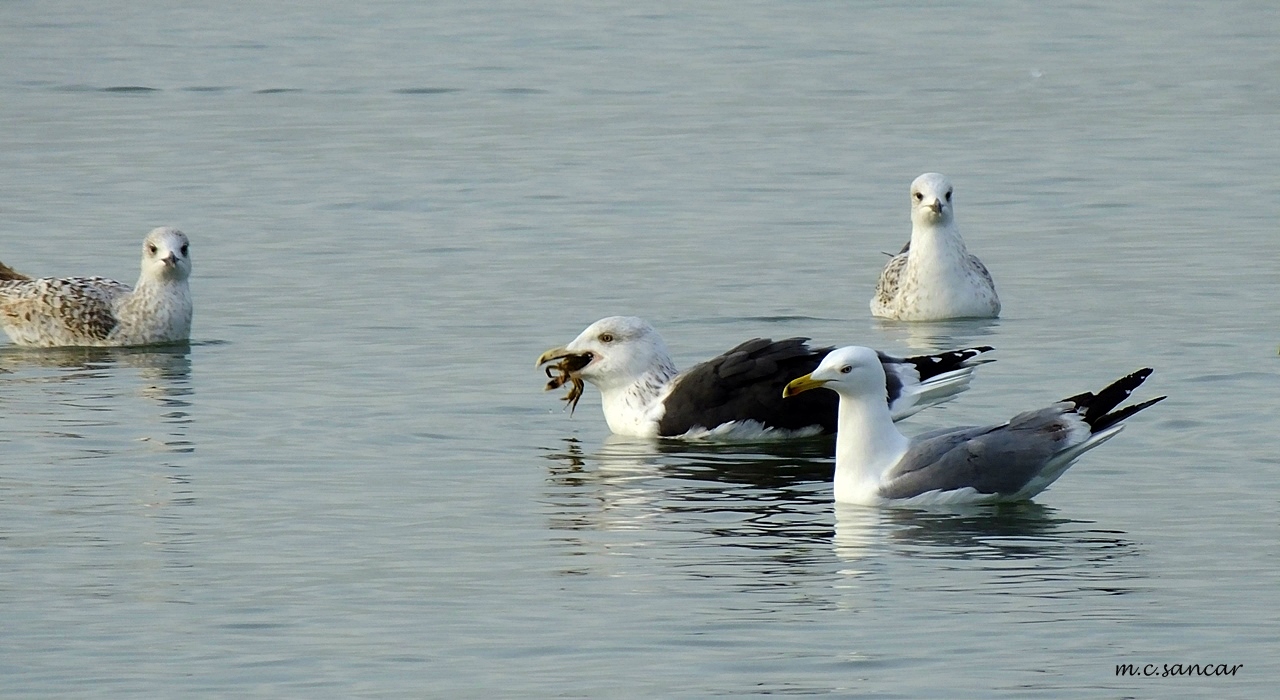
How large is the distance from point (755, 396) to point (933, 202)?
5.05m

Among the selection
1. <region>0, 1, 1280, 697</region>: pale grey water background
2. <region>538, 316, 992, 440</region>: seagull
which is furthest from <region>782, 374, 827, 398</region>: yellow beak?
<region>538, 316, 992, 440</region>: seagull

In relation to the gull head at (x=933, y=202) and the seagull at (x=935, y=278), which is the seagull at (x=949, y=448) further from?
the gull head at (x=933, y=202)

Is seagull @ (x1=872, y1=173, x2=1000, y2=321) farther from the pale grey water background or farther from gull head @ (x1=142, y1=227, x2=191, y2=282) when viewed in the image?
gull head @ (x1=142, y1=227, x2=191, y2=282)

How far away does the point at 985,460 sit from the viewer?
11.5 meters

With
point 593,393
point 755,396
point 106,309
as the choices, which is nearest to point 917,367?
point 755,396

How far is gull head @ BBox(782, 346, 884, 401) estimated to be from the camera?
11.7 meters

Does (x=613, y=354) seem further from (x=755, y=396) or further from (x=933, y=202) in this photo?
(x=933, y=202)

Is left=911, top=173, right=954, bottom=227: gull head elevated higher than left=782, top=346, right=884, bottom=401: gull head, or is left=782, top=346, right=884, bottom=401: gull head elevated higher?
left=911, top=173, right=954, bottom=227: gull head

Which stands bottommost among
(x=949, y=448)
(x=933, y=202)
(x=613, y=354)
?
(x=949, y=448)

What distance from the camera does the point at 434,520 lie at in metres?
11.3

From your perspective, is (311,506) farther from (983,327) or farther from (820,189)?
(820,189)

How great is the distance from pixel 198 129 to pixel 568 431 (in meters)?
15.0

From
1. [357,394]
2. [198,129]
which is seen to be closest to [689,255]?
[357,394]

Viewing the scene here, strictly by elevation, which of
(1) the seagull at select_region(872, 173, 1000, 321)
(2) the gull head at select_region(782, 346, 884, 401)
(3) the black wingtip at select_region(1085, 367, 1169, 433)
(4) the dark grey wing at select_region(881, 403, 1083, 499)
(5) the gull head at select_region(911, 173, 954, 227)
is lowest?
(4) the dark grey wing at select_region(881, 403, 1083, 499)
